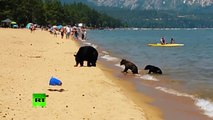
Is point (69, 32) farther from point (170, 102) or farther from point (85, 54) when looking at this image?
point (170, 102)

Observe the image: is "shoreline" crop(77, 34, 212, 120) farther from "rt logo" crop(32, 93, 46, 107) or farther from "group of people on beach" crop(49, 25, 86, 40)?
"group of people on beach" crop(49, 25, 86, 40)

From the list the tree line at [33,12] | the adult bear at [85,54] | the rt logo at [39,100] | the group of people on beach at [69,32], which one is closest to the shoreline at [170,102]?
the adult bear at [85,54]

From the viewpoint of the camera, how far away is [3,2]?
10781 centimetres

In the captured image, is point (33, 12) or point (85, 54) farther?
point (33, 12)

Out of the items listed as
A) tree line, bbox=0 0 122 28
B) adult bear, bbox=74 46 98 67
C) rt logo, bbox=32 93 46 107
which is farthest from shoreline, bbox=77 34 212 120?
tree line, bbox=0 0 122 28

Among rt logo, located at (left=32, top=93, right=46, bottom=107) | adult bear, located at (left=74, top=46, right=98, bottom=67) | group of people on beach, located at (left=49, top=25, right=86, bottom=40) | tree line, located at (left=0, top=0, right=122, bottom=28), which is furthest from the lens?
tree line, located at (left=0, top=0, right=122, bottom=28)

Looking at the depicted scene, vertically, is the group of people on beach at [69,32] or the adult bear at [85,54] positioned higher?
the adult bear at [85,54]

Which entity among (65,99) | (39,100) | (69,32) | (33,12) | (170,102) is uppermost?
(39,100)

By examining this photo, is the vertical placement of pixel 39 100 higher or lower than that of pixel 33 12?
higher

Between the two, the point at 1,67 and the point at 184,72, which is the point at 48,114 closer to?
the point at 1,67

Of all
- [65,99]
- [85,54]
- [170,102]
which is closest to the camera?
[65,99]

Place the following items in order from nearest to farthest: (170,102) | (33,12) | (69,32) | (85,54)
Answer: (170,102) < (85,54) < (69,32) < (33,12)

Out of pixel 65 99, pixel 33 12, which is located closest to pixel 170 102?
pixel 65 99

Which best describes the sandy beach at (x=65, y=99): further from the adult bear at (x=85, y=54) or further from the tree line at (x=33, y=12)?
the tree line at (x=33, y=12)
